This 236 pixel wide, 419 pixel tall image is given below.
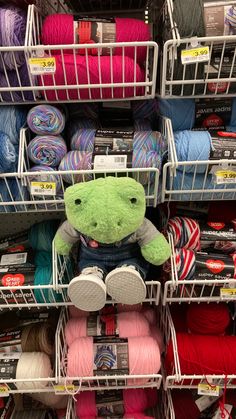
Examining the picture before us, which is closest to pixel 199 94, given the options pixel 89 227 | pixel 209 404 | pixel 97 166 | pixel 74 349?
pixel 97 166

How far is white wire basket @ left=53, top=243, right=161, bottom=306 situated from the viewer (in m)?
0.86

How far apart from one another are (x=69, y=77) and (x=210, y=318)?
29.7 inches

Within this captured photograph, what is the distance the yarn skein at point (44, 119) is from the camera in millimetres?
831

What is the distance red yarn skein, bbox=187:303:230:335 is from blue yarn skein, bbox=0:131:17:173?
2.17ft

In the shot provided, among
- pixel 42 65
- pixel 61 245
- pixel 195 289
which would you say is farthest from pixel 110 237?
pixel 42 65

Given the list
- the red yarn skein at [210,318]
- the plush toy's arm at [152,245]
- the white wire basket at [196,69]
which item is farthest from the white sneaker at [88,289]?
the white wire basket at [196,69]

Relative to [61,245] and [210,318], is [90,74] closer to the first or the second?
[61,245]

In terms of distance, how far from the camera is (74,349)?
0.94 m

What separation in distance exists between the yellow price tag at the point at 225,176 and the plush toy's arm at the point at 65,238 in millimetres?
380

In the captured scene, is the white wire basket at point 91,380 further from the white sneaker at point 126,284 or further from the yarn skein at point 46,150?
the yarn skein at point 46,150

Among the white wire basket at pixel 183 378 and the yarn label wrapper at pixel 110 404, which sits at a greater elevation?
the white wire basket at pixel 183 378

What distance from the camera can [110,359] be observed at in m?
0.92

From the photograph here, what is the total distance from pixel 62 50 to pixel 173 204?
1.76ft

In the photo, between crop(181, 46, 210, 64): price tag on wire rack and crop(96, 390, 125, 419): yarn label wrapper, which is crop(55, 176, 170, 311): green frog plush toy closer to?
crop(181, 46, 210, 64): price tag on wire rack
